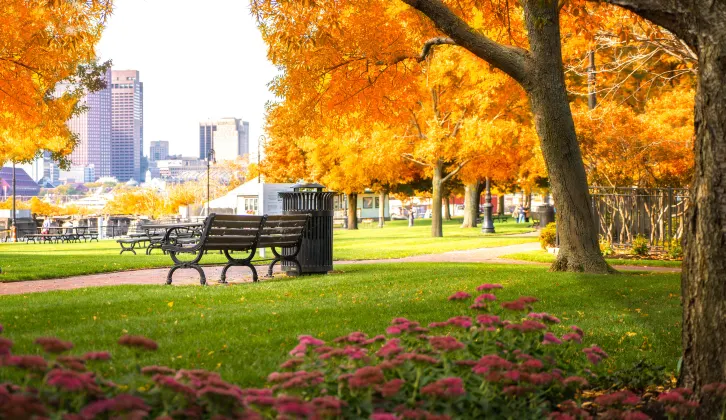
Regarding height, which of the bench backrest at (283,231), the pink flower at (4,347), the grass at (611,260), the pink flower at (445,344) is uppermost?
the bench backrest at (283,231)

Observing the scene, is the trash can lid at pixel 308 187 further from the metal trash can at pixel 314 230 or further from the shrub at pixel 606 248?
the shrub at pixel 606 248

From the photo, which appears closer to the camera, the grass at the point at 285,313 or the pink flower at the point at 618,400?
the pink flower at the point at 618,400

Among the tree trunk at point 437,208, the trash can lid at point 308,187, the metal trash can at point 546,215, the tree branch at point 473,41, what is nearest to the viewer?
the tree branch at point 473,41

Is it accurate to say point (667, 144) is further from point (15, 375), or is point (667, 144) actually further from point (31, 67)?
point (15, 375)

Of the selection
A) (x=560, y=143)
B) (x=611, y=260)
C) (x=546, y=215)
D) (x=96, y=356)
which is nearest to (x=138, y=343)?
(x=96, y=356)

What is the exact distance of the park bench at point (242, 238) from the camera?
11367 millimetres

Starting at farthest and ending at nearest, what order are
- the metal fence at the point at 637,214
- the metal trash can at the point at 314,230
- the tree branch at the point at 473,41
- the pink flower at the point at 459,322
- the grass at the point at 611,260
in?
the metal fence at the point at 637,214, the grass at the point at 611,260, the metal trash can at the point at 314,230, the tree branch at the point at 473,41, the pink flower at the point at 459,322

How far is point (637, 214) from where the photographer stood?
19.2 m

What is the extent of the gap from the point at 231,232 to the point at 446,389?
878 cm

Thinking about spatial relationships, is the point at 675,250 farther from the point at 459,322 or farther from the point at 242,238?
the point at 459,322

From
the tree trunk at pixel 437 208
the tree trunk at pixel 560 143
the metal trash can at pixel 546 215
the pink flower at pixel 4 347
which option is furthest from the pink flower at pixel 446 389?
the metal trash can at pixel 546 215

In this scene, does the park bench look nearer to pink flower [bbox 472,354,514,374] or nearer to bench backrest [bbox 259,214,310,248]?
bench backrest [bbox 259,214,310,248]

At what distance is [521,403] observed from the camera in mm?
3738

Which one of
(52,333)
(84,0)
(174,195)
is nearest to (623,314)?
(52,333)
